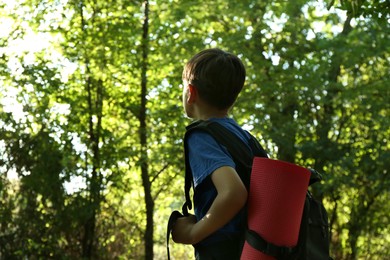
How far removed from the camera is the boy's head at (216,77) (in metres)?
2.13

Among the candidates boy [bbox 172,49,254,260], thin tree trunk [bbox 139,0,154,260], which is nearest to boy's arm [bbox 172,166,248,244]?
boy [bbox 172,49,254,260]

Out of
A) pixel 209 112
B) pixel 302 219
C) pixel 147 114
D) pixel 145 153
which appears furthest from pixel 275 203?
pixel 147 114

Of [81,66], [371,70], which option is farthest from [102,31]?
[371,70]

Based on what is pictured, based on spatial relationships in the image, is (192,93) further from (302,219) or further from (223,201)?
(302,219)

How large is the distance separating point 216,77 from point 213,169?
12.3 inches

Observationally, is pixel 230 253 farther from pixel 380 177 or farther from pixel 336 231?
pixel 336 231

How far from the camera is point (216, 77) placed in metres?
2.14

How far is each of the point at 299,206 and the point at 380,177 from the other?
1047 cm

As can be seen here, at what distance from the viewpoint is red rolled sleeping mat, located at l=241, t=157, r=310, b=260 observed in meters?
1.97

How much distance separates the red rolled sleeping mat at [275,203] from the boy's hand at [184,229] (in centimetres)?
17

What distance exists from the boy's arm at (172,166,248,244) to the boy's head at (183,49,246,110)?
0.91 ft

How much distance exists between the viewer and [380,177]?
12062mm

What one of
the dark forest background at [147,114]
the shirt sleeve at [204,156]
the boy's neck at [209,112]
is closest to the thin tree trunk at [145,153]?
the dark forest background at [147,114]

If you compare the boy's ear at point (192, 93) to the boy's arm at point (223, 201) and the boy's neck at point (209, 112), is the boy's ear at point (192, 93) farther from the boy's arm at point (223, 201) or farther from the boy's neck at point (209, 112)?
the boy's arm at point (223, 201)
